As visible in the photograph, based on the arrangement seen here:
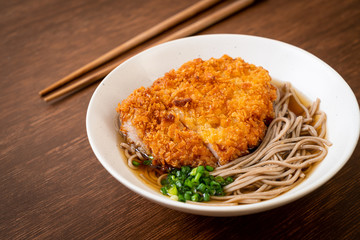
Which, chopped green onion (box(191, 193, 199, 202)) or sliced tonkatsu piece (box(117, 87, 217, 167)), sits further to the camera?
sliced tonkatsu piece (box(117, 87, 217, 167))

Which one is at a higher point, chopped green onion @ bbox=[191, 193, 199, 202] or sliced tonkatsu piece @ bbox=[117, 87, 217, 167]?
sliced tonkatsu piece @ bbox=[117, 87, 217, 167]

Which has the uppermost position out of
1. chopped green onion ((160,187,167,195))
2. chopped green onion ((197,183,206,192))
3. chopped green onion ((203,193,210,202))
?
chopped green onion ((197,183,206,192))

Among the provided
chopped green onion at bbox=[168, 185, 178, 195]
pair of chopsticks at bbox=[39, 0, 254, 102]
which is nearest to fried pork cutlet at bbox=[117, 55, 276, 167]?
chopped green onion at bbox=[168, 185, 178, 195]

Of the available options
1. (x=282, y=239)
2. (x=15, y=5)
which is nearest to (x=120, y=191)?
(x=282, y=239)

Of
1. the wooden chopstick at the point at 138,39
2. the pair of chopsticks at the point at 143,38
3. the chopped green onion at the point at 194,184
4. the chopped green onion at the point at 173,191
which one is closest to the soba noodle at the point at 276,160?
the chopped green onion at the point at 194,184

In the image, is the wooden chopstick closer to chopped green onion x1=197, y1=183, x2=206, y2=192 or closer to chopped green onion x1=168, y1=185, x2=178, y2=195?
chopped green onion x1=168, y1=185, x2=178, y2=195

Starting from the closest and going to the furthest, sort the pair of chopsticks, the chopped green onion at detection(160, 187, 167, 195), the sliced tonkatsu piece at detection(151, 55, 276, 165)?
1. the chopped green onion at detection(160, 187, 167, 195)
2. the sliced tonkatsu piece at detection(151, 55, 276, 165)
3. the pair of chopsticks

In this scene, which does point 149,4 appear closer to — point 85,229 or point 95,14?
point 95,14

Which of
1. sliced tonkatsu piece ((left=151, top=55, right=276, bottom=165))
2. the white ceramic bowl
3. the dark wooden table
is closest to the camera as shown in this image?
the white ceramic bowl

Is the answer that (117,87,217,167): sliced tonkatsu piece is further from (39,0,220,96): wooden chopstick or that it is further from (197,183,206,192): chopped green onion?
(39,0,220,96): wooden chopstick
